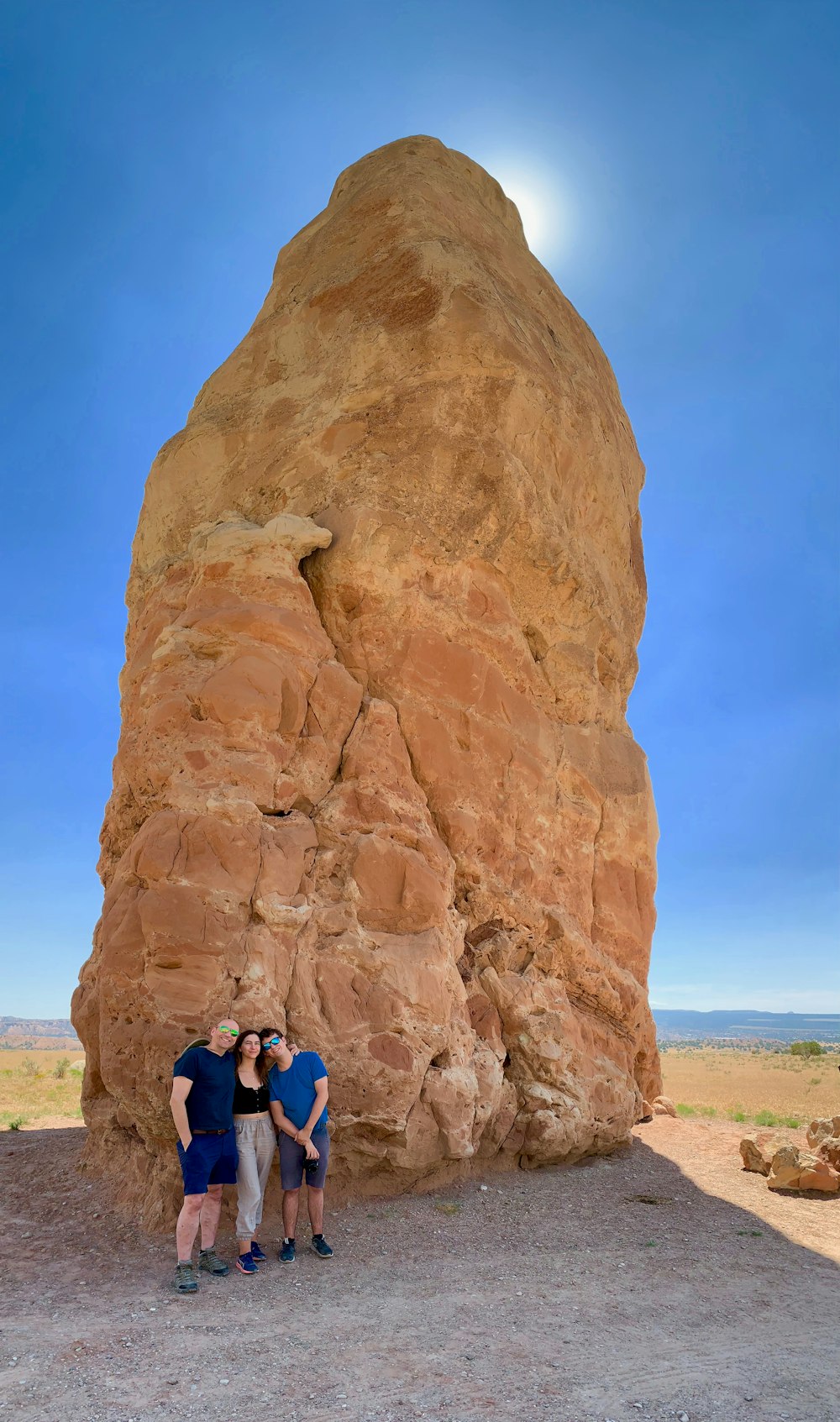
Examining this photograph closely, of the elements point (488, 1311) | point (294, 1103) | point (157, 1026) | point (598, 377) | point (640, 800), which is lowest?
point (488, 1311)

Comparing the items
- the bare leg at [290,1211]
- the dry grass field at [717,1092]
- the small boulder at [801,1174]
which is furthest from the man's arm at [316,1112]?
the dry grass field at [717,1092]

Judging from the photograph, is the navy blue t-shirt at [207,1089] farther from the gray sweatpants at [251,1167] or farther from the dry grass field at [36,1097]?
the dry grass field at [36,1097]

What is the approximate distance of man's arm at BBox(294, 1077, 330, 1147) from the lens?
6738 mm

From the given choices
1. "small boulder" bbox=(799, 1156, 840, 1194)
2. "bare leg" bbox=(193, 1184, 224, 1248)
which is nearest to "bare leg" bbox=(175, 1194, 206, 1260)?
"bare leg" bbox=(193, 1184, 224, 1248)

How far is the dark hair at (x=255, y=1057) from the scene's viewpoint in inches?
274

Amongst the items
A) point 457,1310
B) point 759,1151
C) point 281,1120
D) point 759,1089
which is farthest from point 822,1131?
point 759,1089

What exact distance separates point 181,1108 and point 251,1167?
0.85 m

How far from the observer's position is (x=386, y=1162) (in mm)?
8156

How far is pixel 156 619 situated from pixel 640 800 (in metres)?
6.79

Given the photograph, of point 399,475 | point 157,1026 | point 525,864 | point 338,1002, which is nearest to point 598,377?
point 399,475

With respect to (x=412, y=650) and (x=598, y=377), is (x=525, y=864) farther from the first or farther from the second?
(x=598, y=377)

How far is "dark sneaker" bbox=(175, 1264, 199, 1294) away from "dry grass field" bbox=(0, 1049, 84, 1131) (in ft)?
25.0

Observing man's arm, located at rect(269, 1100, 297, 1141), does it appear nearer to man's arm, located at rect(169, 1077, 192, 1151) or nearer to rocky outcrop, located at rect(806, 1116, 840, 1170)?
man's arm, located at rect(169, 1077, 192, 1151)

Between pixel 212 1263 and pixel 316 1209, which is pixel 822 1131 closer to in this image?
pixel 316 1209
